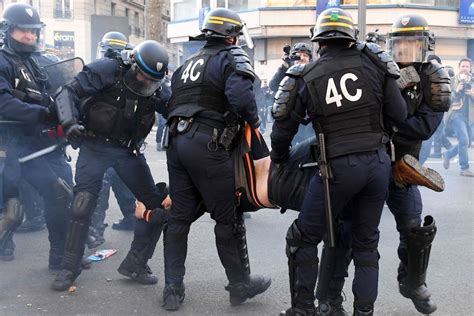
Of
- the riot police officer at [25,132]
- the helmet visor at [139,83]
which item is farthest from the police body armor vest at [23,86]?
the helmet visor at [139,83]

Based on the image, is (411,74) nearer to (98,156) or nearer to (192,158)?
(192,158)

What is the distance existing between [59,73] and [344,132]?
2.79m

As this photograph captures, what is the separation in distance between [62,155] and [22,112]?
965mm

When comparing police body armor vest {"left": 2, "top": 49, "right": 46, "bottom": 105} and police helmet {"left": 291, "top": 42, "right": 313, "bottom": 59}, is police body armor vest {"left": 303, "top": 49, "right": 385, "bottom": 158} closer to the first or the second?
police body armor vest {"left": 2, "top": 49, "right": 46, "bottom": 105}

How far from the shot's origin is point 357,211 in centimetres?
349

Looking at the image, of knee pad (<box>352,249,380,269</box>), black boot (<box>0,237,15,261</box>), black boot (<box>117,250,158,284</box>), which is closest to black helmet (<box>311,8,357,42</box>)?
knee pad (<box>352,249,380,269</box>)

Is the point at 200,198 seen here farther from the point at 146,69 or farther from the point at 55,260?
the point at 55,260

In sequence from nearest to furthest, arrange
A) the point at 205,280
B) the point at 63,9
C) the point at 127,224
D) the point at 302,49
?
the point at 205,280, the point at 127,224, the point at 302,49, the point at 63,9

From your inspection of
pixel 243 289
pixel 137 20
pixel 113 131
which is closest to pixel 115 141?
pixel 113 131

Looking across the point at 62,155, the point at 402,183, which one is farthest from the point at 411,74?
the point at 62,155

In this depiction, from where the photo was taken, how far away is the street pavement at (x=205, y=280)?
4.03 meters

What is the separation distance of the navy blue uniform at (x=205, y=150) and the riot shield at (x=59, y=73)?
1.35 m

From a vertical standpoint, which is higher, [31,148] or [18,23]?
[18,23]

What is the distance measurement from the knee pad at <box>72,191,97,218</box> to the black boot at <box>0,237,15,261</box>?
1079 millimetres
